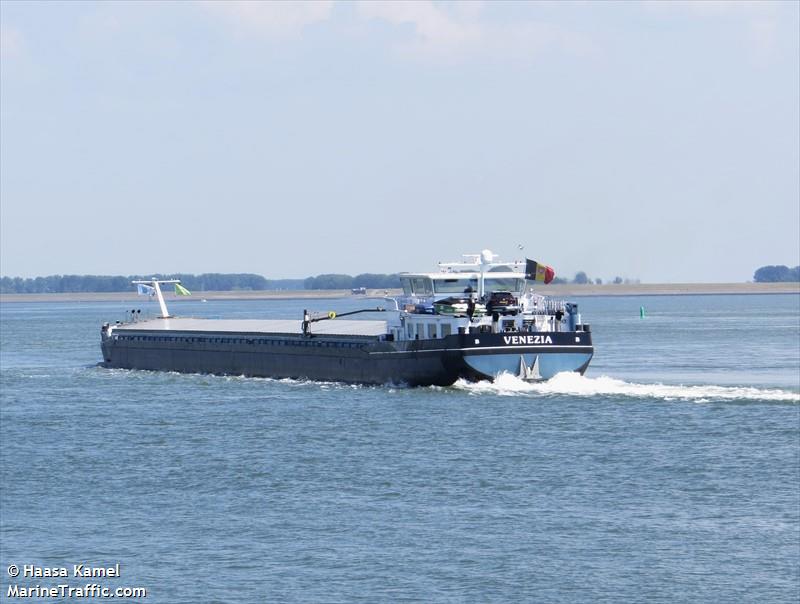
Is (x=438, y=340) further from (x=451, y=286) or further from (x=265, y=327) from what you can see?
(x=265, y=327)

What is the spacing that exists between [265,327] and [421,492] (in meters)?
51.9

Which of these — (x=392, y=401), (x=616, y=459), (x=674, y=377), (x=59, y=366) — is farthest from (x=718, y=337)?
(x=616, y=459)

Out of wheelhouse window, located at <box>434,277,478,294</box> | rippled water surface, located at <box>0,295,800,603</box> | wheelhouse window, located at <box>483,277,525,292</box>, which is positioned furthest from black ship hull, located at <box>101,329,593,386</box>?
wheelhouse window, located at <box>483,277,525,292</box>

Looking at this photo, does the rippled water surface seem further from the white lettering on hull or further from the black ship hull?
the white lettering on hull

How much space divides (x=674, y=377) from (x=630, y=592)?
42.9m

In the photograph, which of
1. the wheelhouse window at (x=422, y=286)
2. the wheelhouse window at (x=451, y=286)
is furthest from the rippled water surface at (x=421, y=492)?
the wheelhouse window at (x=451, y=286)

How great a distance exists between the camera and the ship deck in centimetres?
7512

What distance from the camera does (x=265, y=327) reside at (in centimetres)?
8781

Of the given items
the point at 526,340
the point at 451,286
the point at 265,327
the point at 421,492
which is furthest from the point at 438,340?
the point at 265,327

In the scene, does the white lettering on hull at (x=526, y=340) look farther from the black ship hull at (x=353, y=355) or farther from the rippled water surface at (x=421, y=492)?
the rippled water surface at (x=421, y=492)

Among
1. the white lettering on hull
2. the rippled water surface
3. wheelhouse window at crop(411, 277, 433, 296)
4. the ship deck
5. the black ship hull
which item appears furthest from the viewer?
the ship deck

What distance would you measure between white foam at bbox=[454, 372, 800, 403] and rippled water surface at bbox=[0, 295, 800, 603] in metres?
0.15

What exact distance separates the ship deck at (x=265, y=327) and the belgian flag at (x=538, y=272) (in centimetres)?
912

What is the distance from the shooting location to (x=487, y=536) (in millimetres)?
31594
